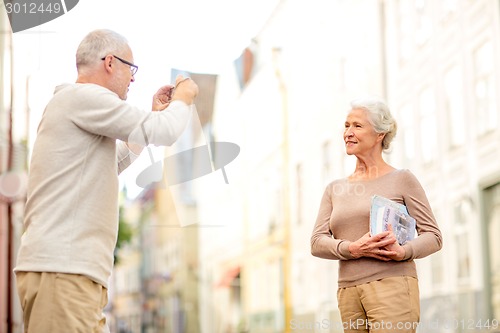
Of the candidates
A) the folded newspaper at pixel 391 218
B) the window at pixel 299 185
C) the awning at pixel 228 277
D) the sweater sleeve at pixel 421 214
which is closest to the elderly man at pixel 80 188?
the folded newspaper at pixel 391 218

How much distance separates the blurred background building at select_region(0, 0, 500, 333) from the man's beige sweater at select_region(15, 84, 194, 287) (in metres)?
1.42

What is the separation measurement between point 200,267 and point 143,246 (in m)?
19.9

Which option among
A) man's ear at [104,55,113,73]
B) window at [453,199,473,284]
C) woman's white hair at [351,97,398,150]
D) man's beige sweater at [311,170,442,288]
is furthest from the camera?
window at [453,199,473,284]

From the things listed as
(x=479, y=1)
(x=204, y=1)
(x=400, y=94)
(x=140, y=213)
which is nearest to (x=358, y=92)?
(x=400, y=94)

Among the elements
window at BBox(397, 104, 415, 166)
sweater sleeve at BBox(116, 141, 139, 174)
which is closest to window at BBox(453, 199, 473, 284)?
window at BBox(397, 104, 415, 166)

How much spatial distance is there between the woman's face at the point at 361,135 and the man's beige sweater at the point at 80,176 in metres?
0.73

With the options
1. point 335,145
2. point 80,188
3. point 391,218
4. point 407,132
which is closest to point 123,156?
point 80,188

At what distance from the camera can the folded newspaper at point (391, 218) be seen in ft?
10.4

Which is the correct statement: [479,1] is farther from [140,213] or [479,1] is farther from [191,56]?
[140,213]

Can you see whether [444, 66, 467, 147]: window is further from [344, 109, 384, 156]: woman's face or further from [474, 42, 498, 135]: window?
[344, 109, 384, 156]: woman's face

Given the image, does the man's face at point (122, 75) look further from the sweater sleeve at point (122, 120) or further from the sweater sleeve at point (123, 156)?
the sweater sleeve at point (123, 156)

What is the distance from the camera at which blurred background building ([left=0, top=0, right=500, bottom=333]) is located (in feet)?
32.9

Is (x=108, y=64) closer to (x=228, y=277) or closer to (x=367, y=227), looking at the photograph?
(x=367, y=227)

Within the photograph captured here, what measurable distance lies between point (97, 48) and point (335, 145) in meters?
11.1
